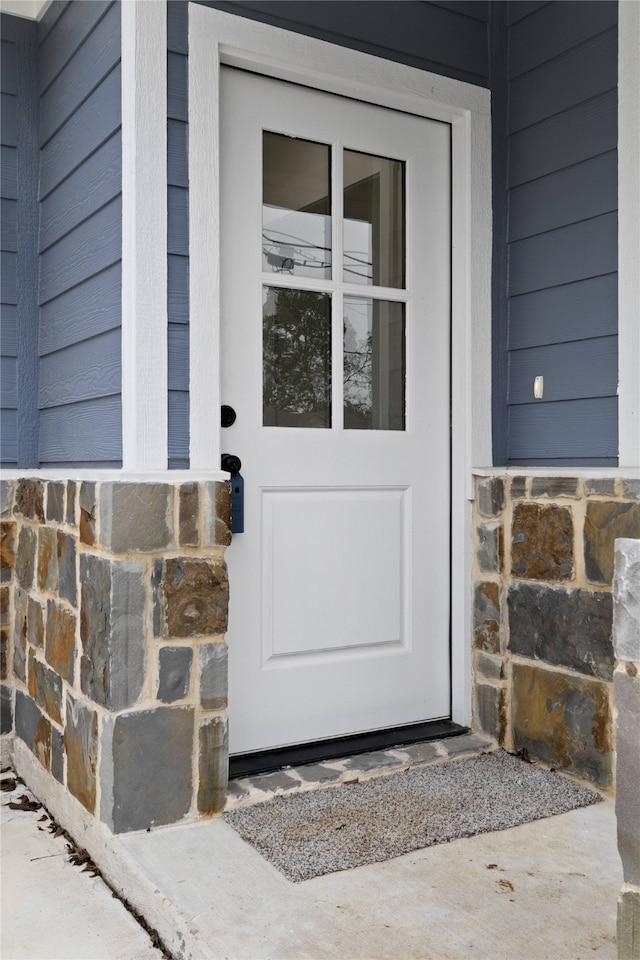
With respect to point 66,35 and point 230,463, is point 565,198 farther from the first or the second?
point 66,35

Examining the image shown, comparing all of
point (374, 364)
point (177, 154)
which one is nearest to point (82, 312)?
point (177, 154)

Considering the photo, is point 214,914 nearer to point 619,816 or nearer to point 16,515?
point 619,816

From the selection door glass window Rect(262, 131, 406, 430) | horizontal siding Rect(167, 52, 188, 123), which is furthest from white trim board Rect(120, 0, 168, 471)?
door glass window Rect(262, 131, 406, 430)

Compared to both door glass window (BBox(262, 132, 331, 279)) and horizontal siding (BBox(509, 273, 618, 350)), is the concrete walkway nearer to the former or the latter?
door glass window (BBox(262, 132, 331, 279))

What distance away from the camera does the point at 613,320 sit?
2.43 metres

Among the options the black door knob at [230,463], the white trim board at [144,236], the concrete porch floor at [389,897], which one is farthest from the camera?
the black door knob at [230,463]

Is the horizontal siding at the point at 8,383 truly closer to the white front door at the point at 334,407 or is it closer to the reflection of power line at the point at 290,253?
the white front door at the point at 334,407

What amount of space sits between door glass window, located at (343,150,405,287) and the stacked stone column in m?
1.78

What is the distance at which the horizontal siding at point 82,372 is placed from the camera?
2279 millimetres

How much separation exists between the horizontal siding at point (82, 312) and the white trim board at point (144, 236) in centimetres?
10

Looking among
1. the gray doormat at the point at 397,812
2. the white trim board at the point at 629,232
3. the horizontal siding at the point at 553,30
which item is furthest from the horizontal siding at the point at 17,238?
the white trim board at the point at 629,232

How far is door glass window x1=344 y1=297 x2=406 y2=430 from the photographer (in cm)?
265

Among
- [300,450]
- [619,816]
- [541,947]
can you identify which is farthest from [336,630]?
[619,816]

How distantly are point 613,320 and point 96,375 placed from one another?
A: 1.48 m
